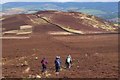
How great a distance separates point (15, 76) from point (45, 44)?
18965mm

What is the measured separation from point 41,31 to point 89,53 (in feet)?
76.9

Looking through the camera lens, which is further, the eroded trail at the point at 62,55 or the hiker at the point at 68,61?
the hiker at the point at 68,61

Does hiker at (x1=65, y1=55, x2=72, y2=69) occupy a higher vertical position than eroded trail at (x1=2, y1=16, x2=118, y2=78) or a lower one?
higher

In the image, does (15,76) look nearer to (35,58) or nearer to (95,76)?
(95,76)

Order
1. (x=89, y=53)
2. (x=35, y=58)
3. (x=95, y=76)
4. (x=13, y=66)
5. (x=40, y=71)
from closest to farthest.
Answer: (x=95, y=76) → (x=40, y=71) → (x=13, y=66) → (x=35, y=58) → (x=89, y=53)

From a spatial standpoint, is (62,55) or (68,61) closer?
(68,61)

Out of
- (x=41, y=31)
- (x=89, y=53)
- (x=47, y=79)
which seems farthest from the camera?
(x=41, y=31)

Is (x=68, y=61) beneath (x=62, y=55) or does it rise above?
above

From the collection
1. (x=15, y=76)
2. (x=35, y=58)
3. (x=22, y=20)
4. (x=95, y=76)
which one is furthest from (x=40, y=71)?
(x=22, y=20)

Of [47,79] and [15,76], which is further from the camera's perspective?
[15,76]

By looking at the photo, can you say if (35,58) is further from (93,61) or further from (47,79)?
(47,79)

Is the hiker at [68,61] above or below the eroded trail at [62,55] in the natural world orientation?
above

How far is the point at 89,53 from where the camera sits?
3628 cm

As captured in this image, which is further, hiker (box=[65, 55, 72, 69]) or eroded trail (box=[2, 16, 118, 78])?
hiker (box=[65, 55, 72, 69])
